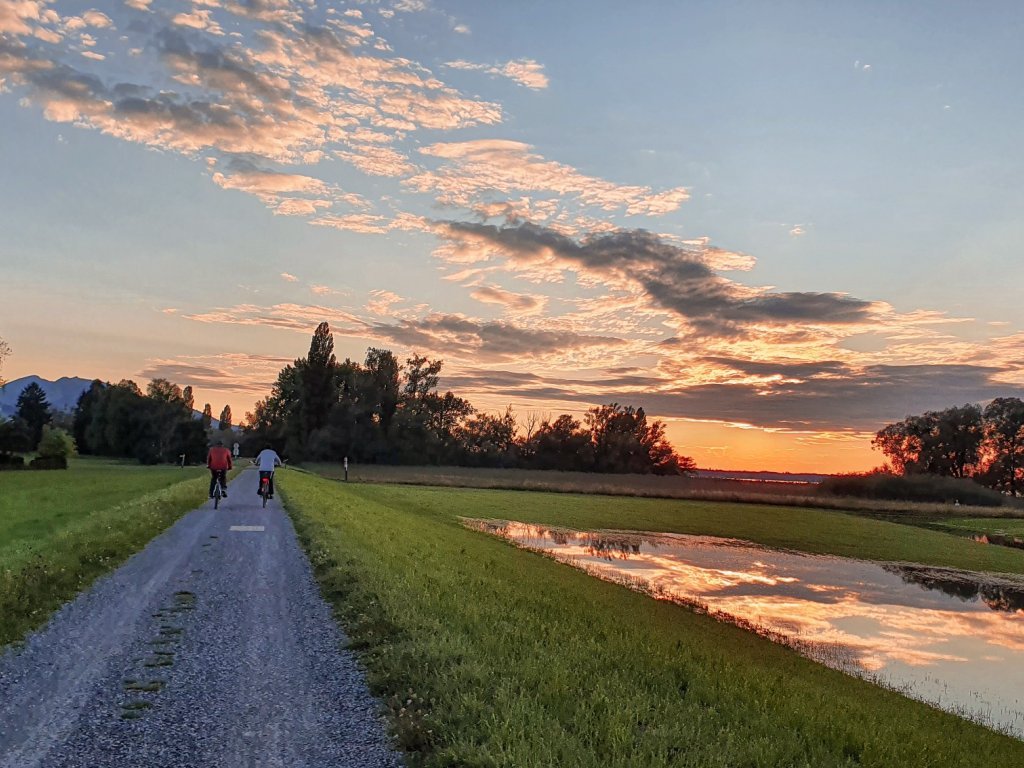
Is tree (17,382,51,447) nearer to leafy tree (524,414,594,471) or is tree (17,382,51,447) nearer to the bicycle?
leafy tree (524,414,594,471)

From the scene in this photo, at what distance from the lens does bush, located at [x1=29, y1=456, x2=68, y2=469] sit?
77062mm

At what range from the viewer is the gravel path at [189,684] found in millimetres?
5859

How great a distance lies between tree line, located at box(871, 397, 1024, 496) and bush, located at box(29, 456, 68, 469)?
4127 inches

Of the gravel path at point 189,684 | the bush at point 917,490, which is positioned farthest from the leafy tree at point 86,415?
the gravel path at point 189,684

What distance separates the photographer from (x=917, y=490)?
282 feet

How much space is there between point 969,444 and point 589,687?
388ft

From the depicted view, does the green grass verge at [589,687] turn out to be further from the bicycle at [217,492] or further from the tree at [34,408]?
the tree at [34,408]

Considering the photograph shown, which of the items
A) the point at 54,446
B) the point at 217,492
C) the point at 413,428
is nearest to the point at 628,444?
the point at 413,428

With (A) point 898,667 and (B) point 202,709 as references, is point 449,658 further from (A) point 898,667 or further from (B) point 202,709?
(A) point 898,667

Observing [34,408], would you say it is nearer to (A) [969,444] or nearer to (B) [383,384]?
(B) [383,384]

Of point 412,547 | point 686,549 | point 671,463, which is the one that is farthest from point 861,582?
point 671,463

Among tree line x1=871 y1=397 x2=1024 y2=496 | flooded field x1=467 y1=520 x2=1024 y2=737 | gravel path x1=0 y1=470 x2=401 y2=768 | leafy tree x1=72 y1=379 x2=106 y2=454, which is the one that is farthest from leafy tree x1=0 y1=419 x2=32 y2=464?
tree line x1=871 y1=397 x2=1024 y2=496

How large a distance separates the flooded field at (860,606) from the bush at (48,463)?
205ft

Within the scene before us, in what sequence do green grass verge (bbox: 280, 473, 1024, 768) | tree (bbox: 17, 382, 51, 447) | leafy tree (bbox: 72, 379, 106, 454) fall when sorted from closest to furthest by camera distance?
green grass verge (bbox: 280, 473, 1024, 768), tree (bbox: 17, 382, 51, 447), leafy tree (bbox: 72, 379, 106, 454)
